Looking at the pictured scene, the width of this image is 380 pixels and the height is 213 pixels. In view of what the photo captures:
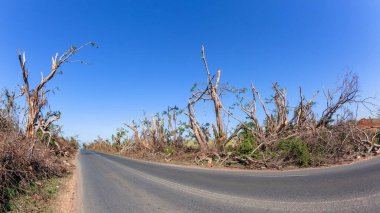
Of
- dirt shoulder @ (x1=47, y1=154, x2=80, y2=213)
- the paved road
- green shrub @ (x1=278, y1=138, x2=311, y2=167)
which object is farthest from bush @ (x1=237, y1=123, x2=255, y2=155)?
dirt shoulder @ (x1=47, y1=154, x2=80, y2=213)

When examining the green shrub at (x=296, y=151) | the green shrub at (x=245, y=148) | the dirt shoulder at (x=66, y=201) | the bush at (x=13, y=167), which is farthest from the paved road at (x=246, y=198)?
the green shrub at (x=245, y=148)

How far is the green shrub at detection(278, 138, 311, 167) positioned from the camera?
17.1m

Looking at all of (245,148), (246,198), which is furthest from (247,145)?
(246,198)

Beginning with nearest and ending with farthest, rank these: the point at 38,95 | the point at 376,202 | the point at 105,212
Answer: the point at 376,202 < the point at 105,212 < the point at 38,95

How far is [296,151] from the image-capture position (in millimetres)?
17828

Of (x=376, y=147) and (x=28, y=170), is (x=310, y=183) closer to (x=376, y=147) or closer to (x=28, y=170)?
(x=28, y=170)

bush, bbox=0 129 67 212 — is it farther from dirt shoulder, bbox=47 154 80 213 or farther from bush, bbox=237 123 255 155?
bush, bbox=237 123 255 155

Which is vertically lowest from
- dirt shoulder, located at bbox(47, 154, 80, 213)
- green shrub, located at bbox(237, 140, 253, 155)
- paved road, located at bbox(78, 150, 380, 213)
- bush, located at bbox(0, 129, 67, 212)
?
dirt shoulder, located at bbox(47, 154, 80, 213)

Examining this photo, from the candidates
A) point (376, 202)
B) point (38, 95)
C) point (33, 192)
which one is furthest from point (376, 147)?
point (38, 95)

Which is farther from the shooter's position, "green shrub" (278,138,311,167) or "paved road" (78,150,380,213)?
"green shrub" (278,138,311,167)

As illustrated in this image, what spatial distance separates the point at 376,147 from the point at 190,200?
50.5 feet

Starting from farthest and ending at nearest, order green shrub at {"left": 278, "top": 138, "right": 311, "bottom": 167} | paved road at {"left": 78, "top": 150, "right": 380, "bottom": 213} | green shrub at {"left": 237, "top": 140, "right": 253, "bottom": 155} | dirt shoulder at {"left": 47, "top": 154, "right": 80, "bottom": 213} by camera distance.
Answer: green shrub at {"left": 237, "top": 140, "right": 253, "bottom": 155} → green shrub at {"left": 278, "top": 138, "right": 311, "bottom": 167} → dirt shoulder at {"left": 47, "top": 154, "right": 80, "bottom": 213} → paved road at {"left": 78, "top": 150, "right": 380, "bottom": 213}

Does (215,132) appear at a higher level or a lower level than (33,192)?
higher

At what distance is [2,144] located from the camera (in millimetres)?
9594
